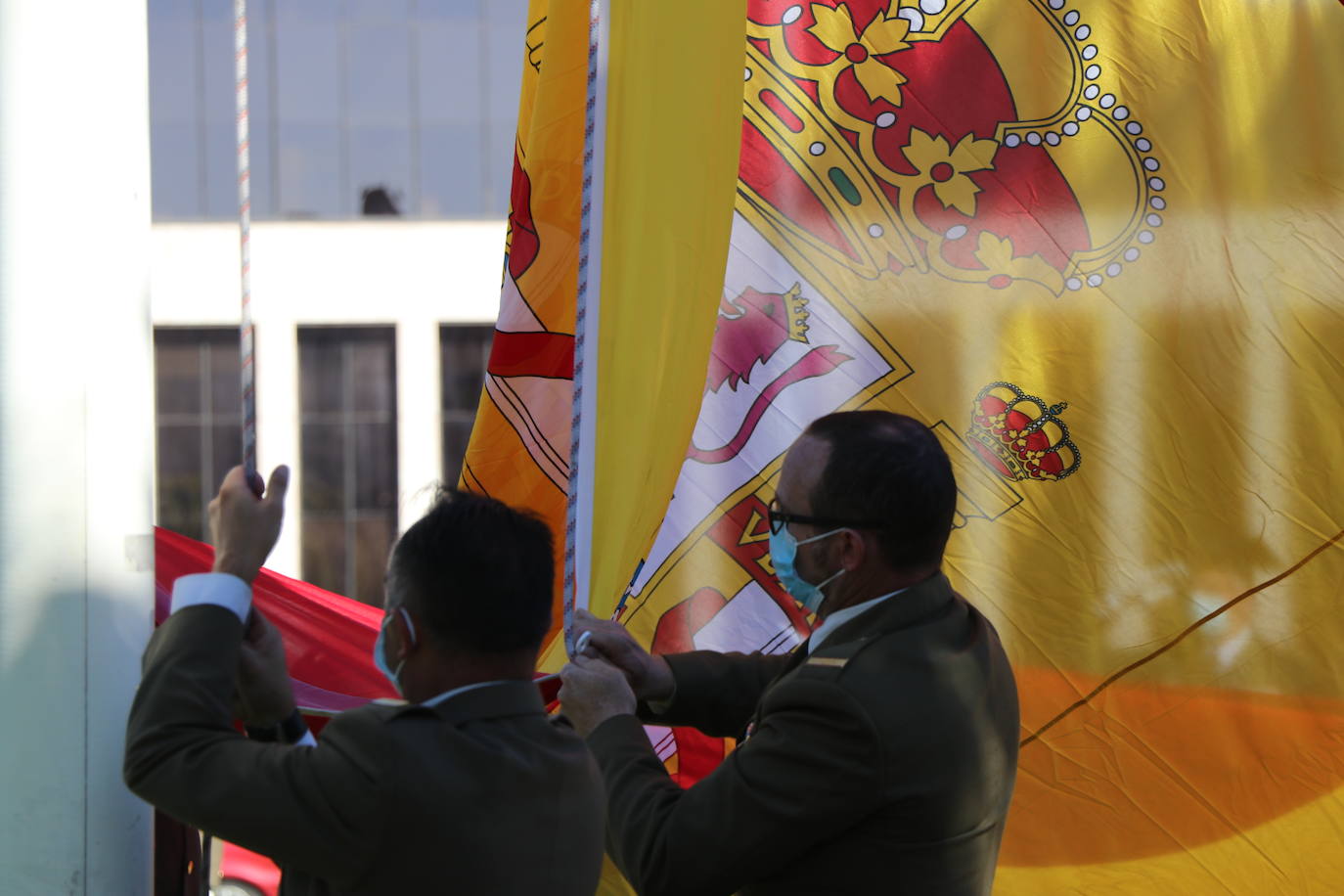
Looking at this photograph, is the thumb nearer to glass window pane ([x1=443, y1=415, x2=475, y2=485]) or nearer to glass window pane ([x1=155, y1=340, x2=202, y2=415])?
glass window pane ([x1=443, y1=415, x2=475, y2=485])

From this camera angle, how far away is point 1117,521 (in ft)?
9.46

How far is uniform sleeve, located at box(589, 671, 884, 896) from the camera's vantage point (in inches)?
74.1

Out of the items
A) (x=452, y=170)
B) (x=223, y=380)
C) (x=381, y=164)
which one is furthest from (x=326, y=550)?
(x=452, y=170)

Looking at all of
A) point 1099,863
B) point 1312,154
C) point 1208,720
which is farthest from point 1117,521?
point 1312,154

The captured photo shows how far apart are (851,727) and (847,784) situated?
2.9 inches

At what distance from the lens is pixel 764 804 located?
→ 1885 mm

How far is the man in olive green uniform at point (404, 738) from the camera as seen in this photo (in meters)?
1.51

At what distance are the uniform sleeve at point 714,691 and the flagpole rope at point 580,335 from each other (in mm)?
213

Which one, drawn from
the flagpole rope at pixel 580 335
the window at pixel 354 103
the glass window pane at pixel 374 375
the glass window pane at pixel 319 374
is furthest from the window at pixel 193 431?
the flagpole rope at pixel 580 335

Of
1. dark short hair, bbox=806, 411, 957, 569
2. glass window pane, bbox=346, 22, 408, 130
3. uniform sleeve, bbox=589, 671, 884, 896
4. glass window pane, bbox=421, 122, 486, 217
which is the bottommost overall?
uniform sleeve, bbox=589, 671, 884, 896

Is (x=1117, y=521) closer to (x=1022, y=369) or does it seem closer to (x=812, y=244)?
(x=1022, y=369)

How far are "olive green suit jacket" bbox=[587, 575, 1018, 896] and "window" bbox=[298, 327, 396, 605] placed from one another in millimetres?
15711

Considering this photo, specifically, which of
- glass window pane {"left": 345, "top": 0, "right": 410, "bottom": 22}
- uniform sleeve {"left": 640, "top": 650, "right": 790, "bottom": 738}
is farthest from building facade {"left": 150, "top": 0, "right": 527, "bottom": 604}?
uniform sleeve {"left": 640, "top": 650, "right": 790, "bottom": 738}

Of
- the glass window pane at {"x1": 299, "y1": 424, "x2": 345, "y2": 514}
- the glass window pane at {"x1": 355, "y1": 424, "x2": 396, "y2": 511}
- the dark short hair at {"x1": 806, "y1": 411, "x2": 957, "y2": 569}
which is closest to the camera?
the dark short hair at {"x1": 806, "y1": 411, "x2": 957, "y2": 569}
